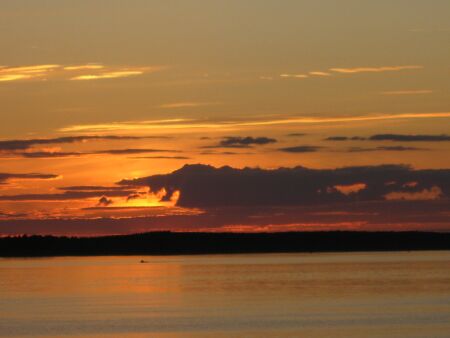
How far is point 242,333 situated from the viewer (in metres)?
49.1

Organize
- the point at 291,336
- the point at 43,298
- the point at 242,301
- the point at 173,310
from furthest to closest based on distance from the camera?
the point at 43,298 < the point at 242,301 < the point at 173,310 < the point at 291,336

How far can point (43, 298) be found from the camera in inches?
2904

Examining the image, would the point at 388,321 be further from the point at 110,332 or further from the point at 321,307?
the point at 110,332

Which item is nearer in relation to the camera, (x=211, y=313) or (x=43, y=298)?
(x=211, y=313)

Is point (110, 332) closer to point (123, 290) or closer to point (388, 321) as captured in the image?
point (388, 321)

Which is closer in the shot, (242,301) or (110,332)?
(110,332)

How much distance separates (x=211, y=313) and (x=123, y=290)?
2556 cm

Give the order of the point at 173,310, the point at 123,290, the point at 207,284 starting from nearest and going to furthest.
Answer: the point at 173,310, the point at 123,290, the point at 207,284

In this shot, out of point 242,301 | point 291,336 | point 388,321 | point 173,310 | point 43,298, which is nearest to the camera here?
point 291,336

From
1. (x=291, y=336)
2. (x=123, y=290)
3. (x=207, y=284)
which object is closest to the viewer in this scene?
(x=291, y=336)

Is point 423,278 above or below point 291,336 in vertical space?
below

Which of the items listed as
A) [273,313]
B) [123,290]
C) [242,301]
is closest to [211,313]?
[273,313]

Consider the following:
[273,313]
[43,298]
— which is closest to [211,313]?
[273,313]

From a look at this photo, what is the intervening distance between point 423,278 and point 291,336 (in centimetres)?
4770
